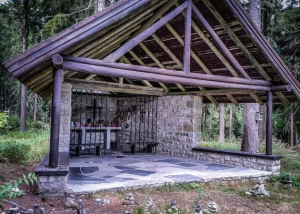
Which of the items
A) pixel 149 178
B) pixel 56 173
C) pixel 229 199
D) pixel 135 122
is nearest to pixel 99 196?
pixel 56 173

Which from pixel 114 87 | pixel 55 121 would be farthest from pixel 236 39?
pixel 55 121

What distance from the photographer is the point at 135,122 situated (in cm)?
1080

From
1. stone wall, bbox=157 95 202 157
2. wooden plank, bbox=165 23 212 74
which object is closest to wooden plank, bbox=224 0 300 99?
wooden plank, bbox=165 23 212 74

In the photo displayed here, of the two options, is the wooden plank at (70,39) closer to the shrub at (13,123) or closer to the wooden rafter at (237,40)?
the wooden rafter at (237,40)

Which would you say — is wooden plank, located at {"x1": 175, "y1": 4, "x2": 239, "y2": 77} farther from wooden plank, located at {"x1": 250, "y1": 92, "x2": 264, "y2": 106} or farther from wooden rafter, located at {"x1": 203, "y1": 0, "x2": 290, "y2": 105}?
wooden plank, located at {"x1": 250, "y1": 92, "x2": 264, "y2": 106}

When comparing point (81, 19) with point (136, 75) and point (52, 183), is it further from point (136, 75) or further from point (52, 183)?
point (52, 183)

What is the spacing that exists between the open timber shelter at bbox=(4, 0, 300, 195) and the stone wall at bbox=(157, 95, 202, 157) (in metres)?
0.03

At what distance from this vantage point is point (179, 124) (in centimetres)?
917

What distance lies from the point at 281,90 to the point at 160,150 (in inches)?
176

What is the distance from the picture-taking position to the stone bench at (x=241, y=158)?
688 cm

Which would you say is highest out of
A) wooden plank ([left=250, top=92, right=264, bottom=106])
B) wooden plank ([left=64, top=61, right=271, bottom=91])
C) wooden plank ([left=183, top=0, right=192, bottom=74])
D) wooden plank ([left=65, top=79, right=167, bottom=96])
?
wooden plank ([left=183, top=0, right=192, bottom=74])

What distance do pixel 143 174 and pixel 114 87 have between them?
13.0 ft

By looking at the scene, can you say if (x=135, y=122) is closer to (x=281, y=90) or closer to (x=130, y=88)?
(x=130, y=88)

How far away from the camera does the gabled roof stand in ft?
14.7
